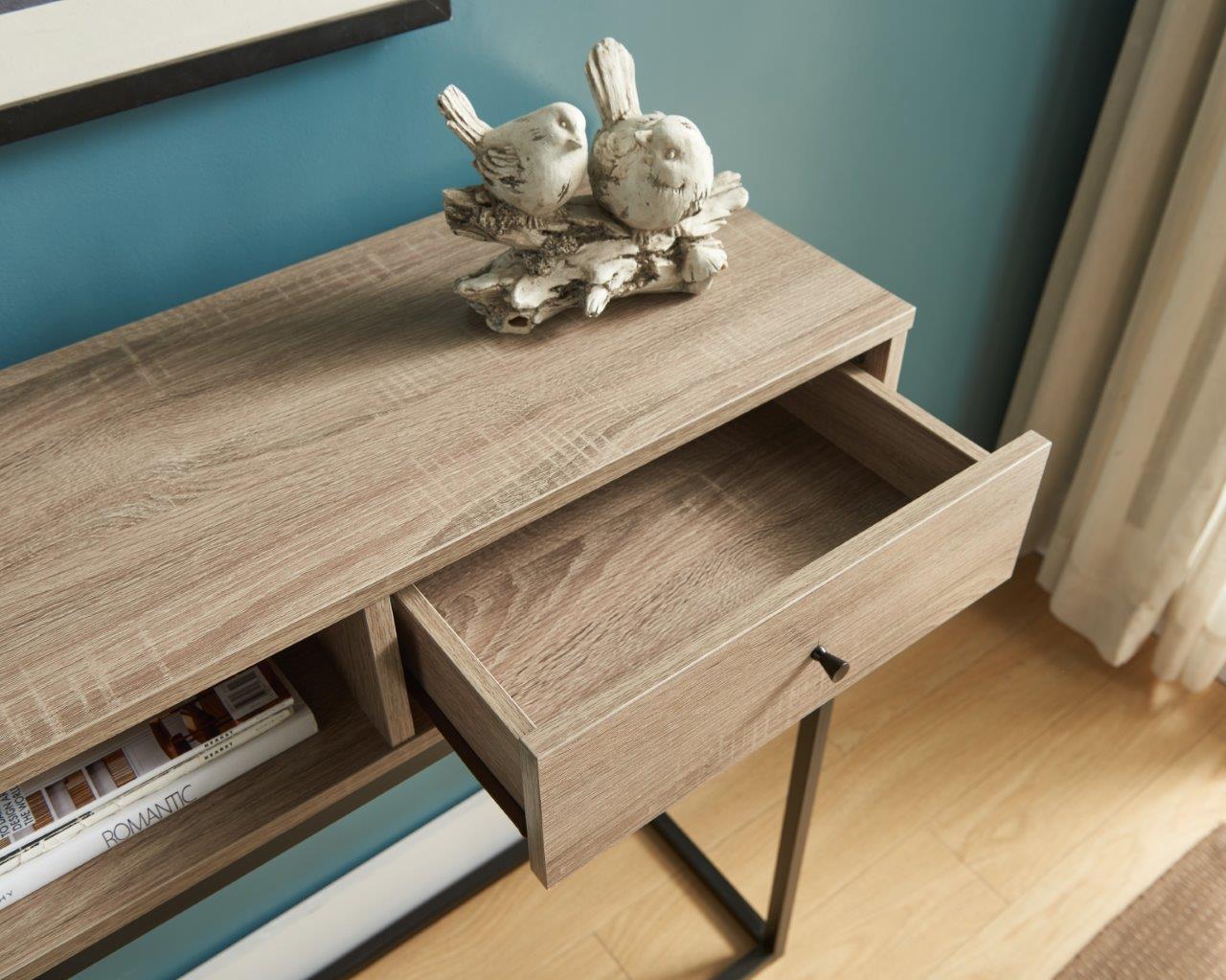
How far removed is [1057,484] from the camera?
186cm

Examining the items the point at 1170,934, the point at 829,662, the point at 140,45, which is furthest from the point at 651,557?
the point at 1170,934

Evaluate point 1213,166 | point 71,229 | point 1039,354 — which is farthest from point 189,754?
point 1039,354

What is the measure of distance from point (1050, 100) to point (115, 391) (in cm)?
115

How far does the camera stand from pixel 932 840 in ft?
5.19

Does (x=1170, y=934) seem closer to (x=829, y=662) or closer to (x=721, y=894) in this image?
(x=721, y=894)

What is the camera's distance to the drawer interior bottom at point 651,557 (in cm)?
86

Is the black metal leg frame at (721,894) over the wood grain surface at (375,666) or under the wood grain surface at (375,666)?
under

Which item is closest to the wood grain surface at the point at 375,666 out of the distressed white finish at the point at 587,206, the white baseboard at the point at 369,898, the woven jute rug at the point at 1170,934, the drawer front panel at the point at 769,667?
the drawer front panel at the point at 769,667

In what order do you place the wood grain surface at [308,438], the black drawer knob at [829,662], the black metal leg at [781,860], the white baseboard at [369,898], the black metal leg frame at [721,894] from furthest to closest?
1. the white baseboard at [369,898]
2. the black metal leg frame at [721,894]
3. the black metal leg at [781,860]
4. the black drawer knob at [829,662]
5. the wood grain surface at [308,438]

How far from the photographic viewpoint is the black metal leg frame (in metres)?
1.29

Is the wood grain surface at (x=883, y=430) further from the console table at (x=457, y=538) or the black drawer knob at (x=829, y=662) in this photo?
the black drawer knob at (x=829, y=662)

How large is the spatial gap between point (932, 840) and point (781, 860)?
1.11 ft

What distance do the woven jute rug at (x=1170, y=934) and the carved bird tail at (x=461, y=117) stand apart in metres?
1.20

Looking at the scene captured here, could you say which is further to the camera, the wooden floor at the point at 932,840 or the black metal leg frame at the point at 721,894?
the wooden floor at the point at 932,840
